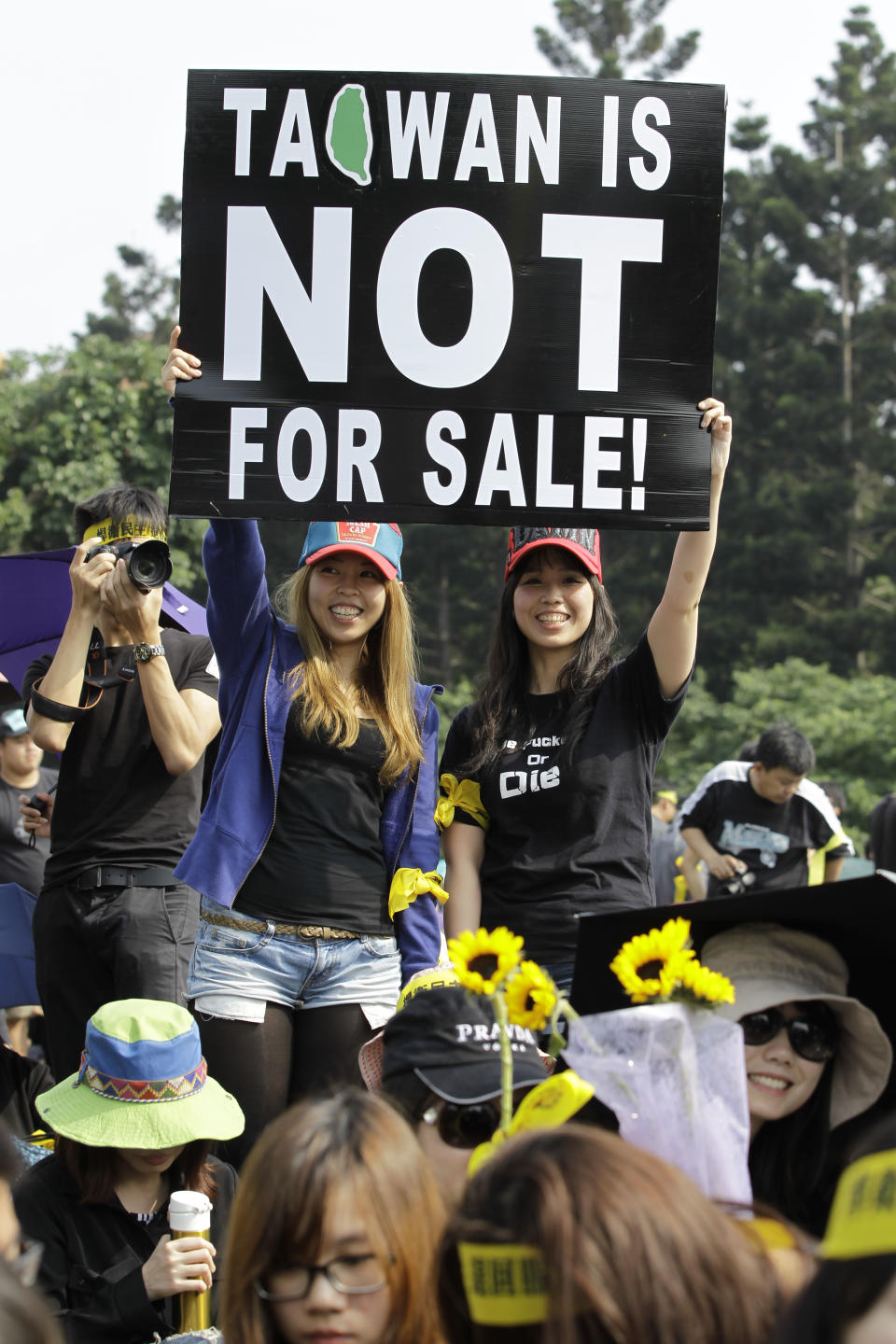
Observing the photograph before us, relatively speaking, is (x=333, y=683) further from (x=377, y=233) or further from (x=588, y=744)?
(x=377, y=233)

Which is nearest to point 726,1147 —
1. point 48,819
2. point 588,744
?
point 588,744

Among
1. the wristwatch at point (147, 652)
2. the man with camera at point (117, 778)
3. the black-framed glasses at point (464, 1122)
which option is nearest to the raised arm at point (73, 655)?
the man with camera at point (117, 778)

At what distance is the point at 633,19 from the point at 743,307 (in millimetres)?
7093

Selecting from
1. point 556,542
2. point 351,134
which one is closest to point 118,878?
point 556,542

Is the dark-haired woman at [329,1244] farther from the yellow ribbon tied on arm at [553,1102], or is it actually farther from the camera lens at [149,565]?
the camera lens at [149,565]

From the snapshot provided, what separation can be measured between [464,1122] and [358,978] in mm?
950

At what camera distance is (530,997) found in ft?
6.65

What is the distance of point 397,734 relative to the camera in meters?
3.44

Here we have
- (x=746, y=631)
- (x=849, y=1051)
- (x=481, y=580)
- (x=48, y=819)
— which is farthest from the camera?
(x=481, y=580)

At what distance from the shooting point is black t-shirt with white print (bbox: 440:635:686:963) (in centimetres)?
316

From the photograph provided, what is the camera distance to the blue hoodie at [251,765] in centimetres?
329

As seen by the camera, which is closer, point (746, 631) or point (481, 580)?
point (746, 631)

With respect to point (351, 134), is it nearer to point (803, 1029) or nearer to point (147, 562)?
point (147, 562)

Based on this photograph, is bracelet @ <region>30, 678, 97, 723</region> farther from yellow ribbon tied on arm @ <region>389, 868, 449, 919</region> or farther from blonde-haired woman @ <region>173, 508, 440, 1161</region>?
yellow ribbon tied on arm @ <region>389, 868, 449, 919</region>
